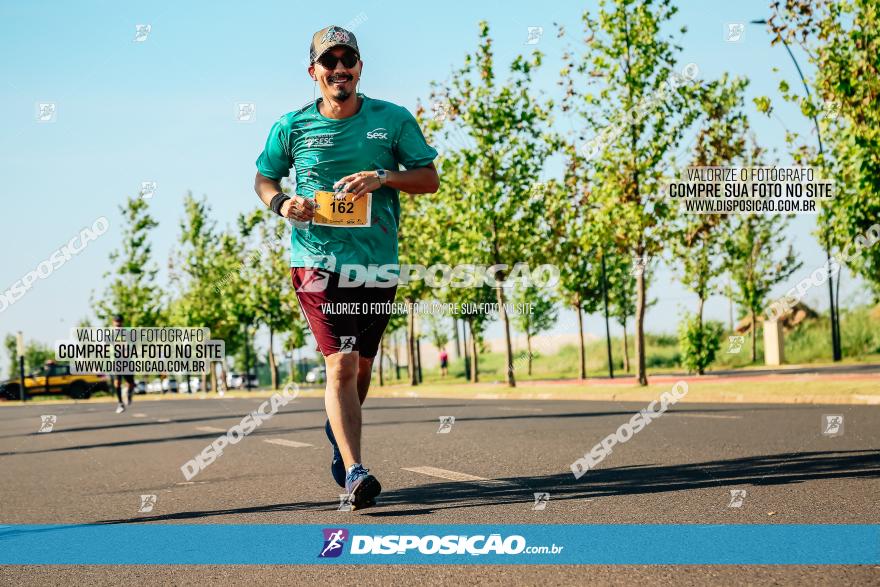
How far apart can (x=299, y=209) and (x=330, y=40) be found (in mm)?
926

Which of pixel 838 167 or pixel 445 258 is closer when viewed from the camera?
pixel 838 167

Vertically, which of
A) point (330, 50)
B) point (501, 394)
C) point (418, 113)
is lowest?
point (501, 394)

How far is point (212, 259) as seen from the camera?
170 ft

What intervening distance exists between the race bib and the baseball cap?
0.77m

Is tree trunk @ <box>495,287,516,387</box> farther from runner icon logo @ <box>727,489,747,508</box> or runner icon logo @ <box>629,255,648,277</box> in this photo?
runner icon logo @ <box>727,489,747,508</box>

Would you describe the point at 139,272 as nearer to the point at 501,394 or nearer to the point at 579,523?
the point at 501,394

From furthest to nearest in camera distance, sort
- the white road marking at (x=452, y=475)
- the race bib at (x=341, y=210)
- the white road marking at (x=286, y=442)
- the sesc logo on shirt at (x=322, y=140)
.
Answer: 1. the white road marking at (x=286, y=442)
2. the white road marking at (x=452, y=475)
3. the sesc logo on shirt at (x=322, y=140)
4. the race bib at (x=341, y=210)

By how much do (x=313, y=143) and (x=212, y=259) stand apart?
4760 cm

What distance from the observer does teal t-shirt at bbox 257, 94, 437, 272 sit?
5.43 m

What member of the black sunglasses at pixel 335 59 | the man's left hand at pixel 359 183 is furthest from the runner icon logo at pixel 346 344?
the black sunglasses at pixel 335 59

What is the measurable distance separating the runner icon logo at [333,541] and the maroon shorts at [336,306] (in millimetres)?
1025

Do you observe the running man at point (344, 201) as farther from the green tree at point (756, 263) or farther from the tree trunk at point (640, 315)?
the green tree at point (756, 263)

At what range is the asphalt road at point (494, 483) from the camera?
404cm

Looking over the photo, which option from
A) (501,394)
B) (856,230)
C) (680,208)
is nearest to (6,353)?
(501,394)
